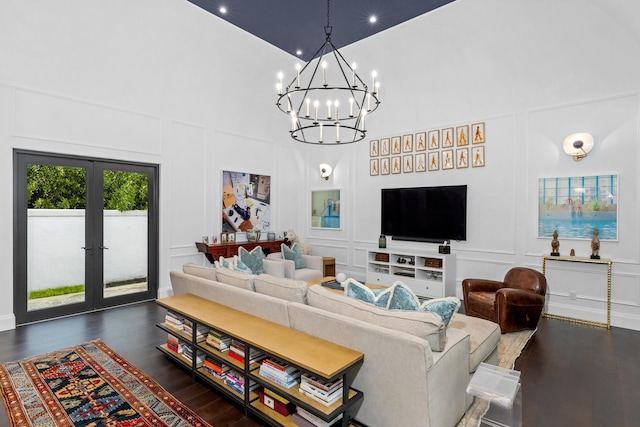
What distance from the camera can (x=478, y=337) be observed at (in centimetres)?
270

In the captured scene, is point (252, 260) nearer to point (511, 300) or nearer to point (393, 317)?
point (393, 317)

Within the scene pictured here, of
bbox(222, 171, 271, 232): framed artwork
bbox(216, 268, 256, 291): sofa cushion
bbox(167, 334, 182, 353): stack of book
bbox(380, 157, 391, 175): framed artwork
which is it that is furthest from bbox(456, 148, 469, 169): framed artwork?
bbox(167, 334, 182, 353): stack of book

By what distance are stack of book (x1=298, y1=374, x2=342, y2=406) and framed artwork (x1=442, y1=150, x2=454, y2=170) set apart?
456 cm

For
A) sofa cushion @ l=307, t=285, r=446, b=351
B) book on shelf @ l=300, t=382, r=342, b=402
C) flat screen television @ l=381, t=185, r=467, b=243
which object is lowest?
book on shelf @ l=300, t=382, r=342, b=402

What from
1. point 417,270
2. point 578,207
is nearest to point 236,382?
point 417,270

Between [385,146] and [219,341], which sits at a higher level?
[385,146]

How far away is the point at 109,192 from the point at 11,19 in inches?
89.0

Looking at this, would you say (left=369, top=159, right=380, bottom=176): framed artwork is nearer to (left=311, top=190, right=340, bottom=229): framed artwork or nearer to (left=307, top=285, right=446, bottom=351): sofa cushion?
(left=311, top=190, right=340, bottom=229): framed artwork

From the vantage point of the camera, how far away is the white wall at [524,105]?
4137 millimetres

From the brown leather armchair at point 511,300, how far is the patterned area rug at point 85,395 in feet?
11.0

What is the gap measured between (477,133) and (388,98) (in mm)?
1740

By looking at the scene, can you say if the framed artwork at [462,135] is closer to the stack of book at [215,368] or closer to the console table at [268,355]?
the console table at [268,355]

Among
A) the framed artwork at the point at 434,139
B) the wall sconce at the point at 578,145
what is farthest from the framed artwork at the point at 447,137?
the wall sconce at the point at 578,145

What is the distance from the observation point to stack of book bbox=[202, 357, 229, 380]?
8.81ft
